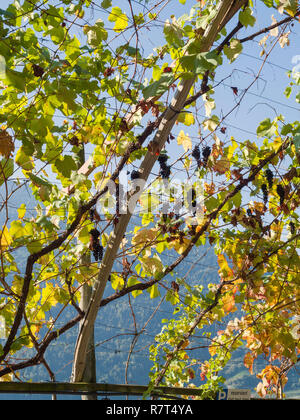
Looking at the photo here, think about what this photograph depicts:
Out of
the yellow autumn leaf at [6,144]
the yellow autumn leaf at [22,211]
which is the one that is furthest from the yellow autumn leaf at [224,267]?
the yellow autumn leaf at [6,144]

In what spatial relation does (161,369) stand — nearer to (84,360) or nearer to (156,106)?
(84,360)

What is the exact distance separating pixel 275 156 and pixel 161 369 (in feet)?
4.59

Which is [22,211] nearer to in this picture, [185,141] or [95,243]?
[95,243]

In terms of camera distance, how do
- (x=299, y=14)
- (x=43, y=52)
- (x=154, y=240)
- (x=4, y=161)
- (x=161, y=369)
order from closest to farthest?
Answer: (x=43, y=52) < (x=4, y=161) < (x=299, y=14) < (x=154, y=240) < (x=161, y=369)

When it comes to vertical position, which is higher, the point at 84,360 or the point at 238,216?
the point at 238,216

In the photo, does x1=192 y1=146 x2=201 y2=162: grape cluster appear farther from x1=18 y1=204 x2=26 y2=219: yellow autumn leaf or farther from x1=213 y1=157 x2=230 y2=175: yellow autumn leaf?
x1=18 y1=204 x2=26 y2=219: yellow autumn leaf

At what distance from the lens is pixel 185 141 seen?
2.32 metres

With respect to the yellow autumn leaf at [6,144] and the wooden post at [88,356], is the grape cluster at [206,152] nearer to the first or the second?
the wooden post at [88,356]

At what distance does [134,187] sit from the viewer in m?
1.81

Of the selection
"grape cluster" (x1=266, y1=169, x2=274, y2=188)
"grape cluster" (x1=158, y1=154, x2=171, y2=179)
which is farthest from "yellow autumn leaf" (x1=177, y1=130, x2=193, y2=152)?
"grape cluster" (x1=266, y1=169, x2=274, y2=188)

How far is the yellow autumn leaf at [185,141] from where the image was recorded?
2.30 meters

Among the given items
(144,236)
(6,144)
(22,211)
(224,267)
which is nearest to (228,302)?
(224,267)
